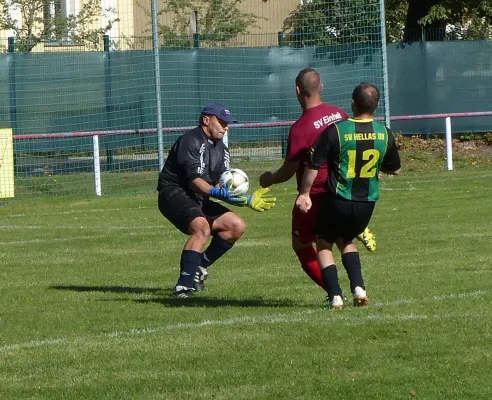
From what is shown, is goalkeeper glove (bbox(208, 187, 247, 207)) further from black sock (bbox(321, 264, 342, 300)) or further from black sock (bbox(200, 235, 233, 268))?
black sock (bbox(321, 264, 342, 300))

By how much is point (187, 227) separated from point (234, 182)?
759mm

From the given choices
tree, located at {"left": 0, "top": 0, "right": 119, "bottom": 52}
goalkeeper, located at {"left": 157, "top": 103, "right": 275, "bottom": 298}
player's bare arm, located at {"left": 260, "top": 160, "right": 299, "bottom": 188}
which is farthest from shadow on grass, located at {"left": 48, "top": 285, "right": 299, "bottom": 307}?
tree, located at {"left": 0, "top": 0, "right": 119, "bottom": 52}

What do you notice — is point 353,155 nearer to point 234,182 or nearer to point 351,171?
point 351,171

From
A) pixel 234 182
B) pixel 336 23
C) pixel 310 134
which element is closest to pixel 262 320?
pixel 310 134

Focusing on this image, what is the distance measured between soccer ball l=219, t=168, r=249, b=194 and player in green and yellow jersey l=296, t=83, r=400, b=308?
1.21 metres

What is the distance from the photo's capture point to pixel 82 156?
23.4 m

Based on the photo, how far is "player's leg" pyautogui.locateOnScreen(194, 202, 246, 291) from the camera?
11085 mm

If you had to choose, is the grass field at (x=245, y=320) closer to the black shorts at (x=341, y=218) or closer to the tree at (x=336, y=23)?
the black shorts at (x=341, y=218)

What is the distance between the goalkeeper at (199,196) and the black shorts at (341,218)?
1.18 m

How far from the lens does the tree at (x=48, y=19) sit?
98.1 feet

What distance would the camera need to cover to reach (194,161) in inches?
422

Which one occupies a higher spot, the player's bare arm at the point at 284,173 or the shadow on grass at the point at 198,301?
the player's bare arm at the point at 284,173

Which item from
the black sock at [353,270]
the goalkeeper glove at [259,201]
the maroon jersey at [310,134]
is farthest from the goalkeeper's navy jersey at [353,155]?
the goalkeeper glove at [259,201]

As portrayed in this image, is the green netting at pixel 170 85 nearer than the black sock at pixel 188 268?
No
